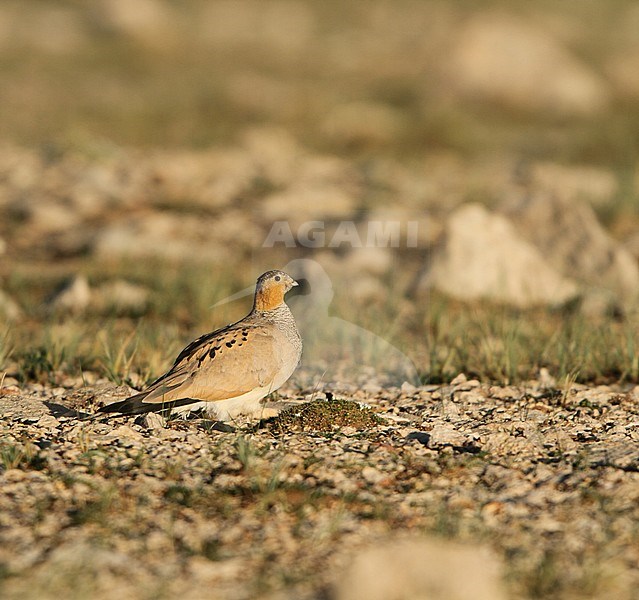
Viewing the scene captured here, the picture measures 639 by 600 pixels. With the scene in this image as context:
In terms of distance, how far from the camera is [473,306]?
8086 millimetres

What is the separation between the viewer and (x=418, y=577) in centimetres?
304

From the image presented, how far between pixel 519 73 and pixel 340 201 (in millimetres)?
9723

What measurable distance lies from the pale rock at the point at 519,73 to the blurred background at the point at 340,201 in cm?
5

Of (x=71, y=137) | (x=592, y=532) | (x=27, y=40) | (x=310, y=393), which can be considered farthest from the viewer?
(x=27, y=40)

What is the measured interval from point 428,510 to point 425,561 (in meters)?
0.76

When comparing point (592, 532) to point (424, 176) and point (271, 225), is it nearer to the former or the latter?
point (271, 225)

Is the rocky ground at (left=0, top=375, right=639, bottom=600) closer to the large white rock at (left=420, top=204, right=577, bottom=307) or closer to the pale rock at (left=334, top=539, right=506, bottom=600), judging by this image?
the pale rock at (left=334, top=539, right=506, bottom=600)

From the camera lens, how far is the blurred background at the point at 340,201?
22.1 ft

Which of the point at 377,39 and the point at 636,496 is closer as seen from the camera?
the point at 636,496

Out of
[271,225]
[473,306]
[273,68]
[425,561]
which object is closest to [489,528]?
[425,561]

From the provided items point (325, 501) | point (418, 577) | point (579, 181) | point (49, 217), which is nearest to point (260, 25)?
point (579, 181)

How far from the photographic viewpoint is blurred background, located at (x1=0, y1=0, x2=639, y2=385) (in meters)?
6.72

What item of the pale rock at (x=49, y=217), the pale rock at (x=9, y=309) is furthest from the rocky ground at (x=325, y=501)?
the pale rock at (x=49, y=217)

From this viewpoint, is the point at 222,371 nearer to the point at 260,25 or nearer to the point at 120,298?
the point at 120,298
